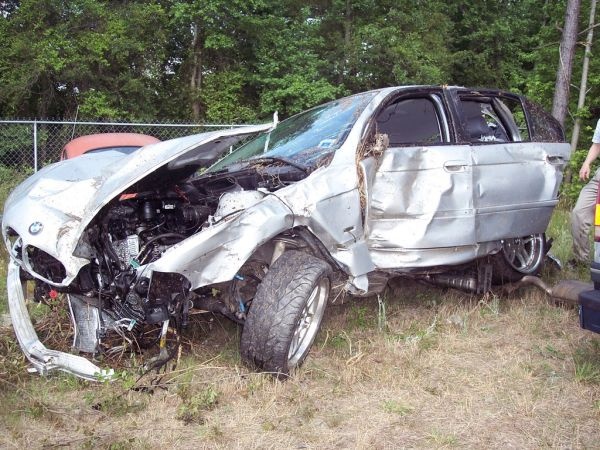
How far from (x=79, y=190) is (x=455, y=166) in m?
2.58

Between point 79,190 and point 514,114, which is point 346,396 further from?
point 514,114

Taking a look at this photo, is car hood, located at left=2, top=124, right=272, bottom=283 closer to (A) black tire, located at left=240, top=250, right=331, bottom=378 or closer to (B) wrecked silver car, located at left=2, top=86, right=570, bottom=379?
(B) wrecked silver car, located at left=2, top=86, right=570, bottom=379

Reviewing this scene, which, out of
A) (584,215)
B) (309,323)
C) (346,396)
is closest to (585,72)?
(584,215)

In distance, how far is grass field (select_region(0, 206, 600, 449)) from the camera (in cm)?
284

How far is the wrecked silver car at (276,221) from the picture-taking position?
3.21m

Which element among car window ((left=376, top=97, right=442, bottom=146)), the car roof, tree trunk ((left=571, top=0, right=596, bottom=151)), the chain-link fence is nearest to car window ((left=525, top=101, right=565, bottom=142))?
car window ((left=376, top=97, right=442, bottom=146))

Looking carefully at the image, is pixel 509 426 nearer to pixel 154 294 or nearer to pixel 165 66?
pixel 154 294

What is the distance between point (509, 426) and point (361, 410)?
2.47 feet

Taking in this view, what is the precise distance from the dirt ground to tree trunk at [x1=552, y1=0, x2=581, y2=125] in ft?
29.5

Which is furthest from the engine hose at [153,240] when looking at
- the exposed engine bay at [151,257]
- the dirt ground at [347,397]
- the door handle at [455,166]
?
the door handle at [455,166]

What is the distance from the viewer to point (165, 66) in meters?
15.8

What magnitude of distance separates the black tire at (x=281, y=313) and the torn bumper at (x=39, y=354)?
2.66 ft

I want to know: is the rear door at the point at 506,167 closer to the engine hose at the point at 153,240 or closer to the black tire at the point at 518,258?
the black tire at the point at 518,258

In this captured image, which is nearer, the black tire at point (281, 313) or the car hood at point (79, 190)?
the car hood at point (79, 190)
